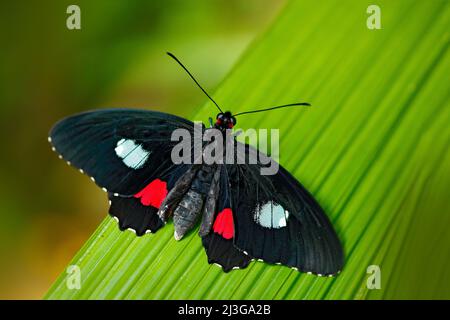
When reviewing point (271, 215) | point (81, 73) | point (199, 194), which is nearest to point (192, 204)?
point (199, 194)

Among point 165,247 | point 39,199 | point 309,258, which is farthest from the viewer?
point 39,199

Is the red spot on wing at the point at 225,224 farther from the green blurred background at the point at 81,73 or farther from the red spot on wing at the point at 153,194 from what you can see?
the green blurred background at the point at 81,73

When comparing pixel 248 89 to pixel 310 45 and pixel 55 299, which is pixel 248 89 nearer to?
pixel 310 45

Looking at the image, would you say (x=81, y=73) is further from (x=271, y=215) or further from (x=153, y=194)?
(x=271, y=215)

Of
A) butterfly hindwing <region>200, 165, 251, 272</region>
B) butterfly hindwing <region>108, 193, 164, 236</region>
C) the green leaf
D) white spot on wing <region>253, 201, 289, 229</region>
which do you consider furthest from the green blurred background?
white spot on wing <region>253, 201, 289, 229</region>

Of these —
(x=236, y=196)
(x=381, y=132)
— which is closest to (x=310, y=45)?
(x=381, y=132)

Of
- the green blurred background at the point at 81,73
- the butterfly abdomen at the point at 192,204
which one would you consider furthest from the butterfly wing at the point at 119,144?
the green blurred background at the point at 81,73
